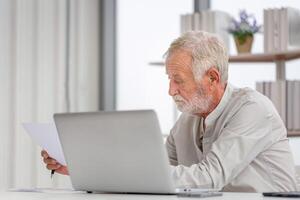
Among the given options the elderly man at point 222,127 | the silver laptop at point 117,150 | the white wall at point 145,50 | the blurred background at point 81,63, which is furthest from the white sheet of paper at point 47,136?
the white wall at point 145,50

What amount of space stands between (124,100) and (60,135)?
2.65 metres

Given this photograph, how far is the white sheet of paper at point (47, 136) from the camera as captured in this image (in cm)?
195

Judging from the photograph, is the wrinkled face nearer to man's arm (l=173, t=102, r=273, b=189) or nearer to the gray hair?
the gray hair

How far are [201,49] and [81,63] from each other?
7.24 feet

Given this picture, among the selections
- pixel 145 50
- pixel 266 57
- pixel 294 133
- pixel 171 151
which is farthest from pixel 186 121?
pixel 145 50

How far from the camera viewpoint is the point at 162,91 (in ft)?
13.9

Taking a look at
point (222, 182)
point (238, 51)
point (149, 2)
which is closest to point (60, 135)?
point (222, 182)

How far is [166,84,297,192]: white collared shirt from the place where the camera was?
6.51 feet

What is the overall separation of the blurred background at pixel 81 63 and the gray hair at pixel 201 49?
1467 mm

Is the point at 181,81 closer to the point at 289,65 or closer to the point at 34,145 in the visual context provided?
the point at 289,65

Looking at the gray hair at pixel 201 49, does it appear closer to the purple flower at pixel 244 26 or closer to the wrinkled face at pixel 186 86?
the wrinkled face at pixel 186 86

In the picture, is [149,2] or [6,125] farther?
[149,2]

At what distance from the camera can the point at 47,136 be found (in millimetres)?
1979

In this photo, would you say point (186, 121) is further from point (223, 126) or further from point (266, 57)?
point (266, 57)
